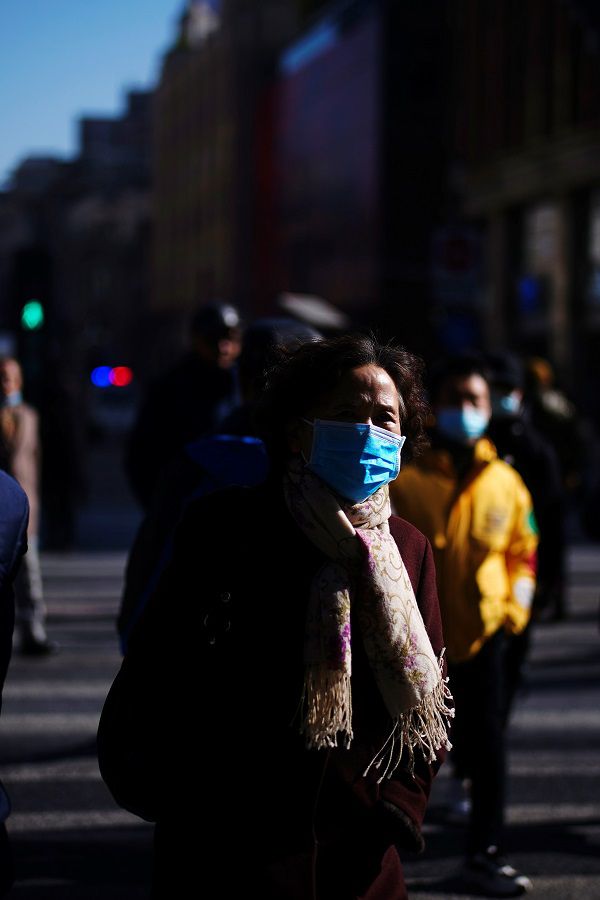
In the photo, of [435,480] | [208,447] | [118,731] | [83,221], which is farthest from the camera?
[83,221]

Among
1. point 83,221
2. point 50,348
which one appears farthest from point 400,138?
point 83,221

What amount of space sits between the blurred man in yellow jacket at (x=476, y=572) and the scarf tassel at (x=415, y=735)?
89.4 inches

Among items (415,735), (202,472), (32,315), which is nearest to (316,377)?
(415,735)

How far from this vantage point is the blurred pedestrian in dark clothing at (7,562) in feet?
9.73

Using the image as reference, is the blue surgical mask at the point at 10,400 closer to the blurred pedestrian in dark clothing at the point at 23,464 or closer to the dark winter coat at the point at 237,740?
the blurred pedestrian in dark clothing at the point at 23,464

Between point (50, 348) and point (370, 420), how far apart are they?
48.9 ft

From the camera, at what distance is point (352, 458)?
277cm

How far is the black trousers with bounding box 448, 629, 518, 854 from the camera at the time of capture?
518cm

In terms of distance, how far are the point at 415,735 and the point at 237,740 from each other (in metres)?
0.31

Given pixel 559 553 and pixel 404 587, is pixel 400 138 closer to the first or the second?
pixel 559 553

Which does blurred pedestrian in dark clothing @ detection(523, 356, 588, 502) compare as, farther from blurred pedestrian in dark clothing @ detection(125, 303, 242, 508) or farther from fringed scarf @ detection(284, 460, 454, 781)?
fringed scarf @ detection(284, 460, 454, 781)

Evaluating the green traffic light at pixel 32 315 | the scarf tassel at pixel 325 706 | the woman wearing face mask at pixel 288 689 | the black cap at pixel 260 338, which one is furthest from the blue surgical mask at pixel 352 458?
the green traffic light at pixel 32 315

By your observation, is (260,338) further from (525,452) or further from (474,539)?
(525,452)

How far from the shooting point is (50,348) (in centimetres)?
1744
